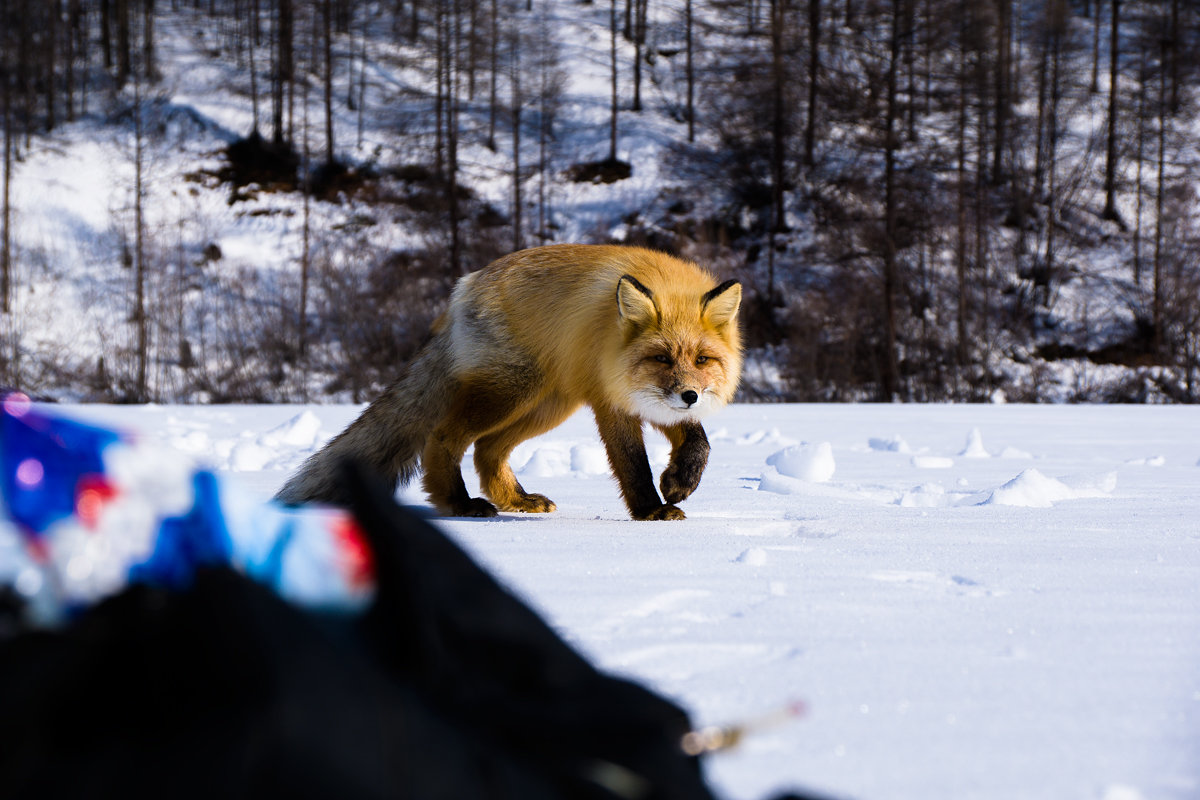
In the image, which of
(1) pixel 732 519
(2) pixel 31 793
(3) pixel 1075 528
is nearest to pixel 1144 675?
(2) pixel 31 793

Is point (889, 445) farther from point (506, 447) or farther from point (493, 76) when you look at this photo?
point (493, 76)

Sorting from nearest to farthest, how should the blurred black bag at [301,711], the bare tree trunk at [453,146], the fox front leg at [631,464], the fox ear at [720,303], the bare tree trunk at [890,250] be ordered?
the blurred black bag at [301,711]
the fox front leg at [631,464]
the fox ear at [720,303]
the bare tree trunk at [890,250]
the bare tree trunk at [453,146]

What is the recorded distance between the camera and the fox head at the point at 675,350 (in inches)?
174

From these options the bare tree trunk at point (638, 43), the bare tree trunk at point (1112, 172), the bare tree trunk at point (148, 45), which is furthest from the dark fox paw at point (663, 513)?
the bare tree trunk at point (148, 45)

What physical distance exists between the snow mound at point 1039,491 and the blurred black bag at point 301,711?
12.7 feet

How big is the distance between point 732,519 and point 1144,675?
2.46m

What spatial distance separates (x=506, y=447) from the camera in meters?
5.19

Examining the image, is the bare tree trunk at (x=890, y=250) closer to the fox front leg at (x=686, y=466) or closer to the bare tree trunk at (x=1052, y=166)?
the bare tree trunk at (x=1052, y=166)

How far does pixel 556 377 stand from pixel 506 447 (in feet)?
2.02

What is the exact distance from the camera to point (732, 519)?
4082 mm

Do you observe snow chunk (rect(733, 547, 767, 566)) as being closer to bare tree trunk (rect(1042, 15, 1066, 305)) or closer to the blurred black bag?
the blurred black bag

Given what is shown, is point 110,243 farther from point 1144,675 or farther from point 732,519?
point 1144,675

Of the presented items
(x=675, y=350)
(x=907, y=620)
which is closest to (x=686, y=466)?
(x=675, y=350)

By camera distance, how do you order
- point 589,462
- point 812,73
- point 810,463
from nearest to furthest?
1. point 810,463
2. point 589,462
3. point 812,73
